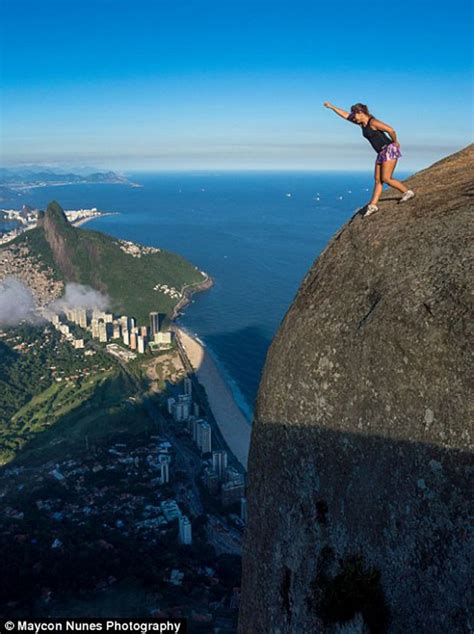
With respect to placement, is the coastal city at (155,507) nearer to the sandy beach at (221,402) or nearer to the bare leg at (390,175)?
the sandy beach at (221,402)

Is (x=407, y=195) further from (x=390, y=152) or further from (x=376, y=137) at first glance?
(x=376, y=137)

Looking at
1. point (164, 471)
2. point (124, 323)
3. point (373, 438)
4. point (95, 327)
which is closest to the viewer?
point (373, 438)

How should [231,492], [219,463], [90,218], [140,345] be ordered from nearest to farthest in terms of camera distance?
1. [231,492]
2. [219,463]
3. [140,345]
4. [90,218]

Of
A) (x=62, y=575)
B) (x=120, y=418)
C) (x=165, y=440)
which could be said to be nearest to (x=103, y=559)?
(x=62, y=575)

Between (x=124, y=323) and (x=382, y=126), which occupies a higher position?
(x=382, y=126)

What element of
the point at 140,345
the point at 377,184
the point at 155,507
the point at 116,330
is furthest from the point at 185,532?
the point at 116,330

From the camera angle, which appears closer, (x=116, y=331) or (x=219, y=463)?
(x=219, y=463)

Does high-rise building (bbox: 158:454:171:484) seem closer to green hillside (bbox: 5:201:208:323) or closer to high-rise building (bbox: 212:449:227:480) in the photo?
high-rise building (bbox: 212:449:227:480)

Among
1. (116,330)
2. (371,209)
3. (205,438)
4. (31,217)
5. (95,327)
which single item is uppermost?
(31,217)
